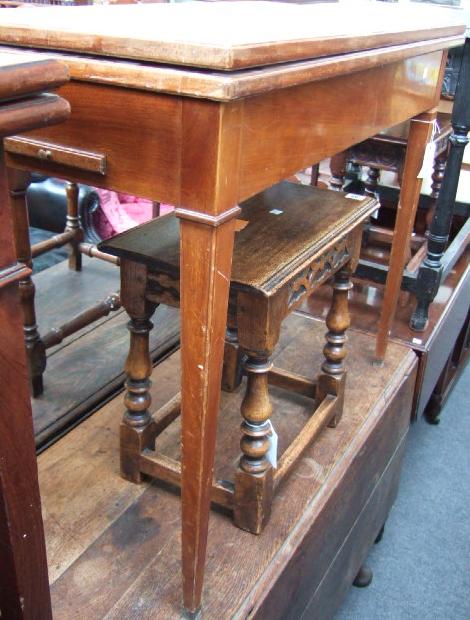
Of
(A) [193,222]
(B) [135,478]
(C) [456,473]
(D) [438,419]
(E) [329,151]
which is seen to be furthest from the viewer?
(D) [438,419]

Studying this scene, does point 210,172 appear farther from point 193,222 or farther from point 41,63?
point 41,63

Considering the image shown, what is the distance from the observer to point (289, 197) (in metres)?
1.21

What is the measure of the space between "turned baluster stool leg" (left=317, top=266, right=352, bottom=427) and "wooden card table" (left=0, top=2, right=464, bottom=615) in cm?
41

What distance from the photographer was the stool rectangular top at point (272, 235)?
0.92m

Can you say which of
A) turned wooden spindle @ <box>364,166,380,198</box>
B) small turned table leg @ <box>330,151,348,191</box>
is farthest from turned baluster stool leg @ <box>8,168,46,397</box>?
turned wooden spindle @ <box>364,166,380,198</box>

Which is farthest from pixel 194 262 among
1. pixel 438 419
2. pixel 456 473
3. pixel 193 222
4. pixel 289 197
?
pixel 438 419

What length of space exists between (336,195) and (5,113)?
88 centimetres

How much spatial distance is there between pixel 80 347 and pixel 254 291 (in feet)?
3.12

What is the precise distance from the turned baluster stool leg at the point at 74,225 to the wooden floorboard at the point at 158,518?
0.71 metres

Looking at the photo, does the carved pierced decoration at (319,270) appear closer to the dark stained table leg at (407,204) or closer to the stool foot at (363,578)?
the dark stained table leg at (407,204)

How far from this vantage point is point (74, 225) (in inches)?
78.2

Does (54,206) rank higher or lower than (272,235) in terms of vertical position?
lower

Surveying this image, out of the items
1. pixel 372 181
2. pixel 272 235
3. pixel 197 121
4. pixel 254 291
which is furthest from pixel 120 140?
pixel 372 181

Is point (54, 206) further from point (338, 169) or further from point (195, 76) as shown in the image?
point (195, 76)
